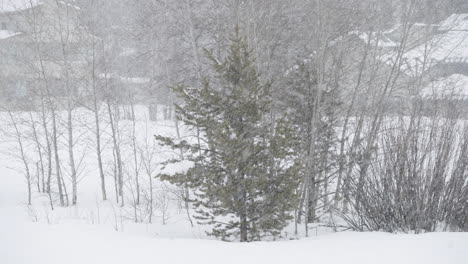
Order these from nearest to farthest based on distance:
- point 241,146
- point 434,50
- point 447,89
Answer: point 241,146
point 447,89
point 434,50

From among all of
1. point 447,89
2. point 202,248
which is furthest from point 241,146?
point 447,89

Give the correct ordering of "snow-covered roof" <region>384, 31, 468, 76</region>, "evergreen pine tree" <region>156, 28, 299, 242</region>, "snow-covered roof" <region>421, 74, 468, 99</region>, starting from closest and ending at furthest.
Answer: "evergreen pine tree" <region>156, 28, 299, 242</region> → "snow-covered roof" <region>421, 74, 468, 99</region> → "snow-covered roof" <region>384, 31, 468, 76</region>

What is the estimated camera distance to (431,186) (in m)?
7.54

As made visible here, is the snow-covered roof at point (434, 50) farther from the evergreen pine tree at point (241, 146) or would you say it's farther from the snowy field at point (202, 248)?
the snowy field at point (202, 248)

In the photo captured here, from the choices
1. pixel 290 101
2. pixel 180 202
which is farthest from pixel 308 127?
pixel 180 202

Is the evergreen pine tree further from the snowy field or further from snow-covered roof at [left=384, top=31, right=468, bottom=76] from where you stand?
snow-covered roof at [left=384, top=31, right=468, bottom=76]

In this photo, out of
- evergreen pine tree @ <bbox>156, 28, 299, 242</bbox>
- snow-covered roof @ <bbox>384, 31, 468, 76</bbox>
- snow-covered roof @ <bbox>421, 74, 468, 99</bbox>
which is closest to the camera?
evergreen pine tree @ <bbox>156, 28, 299, 242</bbox>

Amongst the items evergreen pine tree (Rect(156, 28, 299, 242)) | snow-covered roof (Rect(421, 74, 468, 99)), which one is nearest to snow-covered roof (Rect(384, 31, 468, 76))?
snow-covered roof (Rect(421, 74, 468, 99))

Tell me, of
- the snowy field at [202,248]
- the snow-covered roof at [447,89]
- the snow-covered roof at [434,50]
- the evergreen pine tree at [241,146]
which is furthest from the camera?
the snow-covered roof at [434,50]

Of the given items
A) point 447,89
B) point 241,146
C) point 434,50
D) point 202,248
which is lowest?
point 202,248

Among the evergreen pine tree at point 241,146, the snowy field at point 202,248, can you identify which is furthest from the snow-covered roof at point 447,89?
the evergreen pine tree at point 241,146

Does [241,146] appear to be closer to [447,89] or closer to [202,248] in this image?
[202,248]

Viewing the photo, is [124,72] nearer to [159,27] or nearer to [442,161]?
[159,27]

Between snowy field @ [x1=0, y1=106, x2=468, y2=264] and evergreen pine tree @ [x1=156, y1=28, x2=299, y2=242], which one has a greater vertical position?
evergreen pine tree @ [x1=156, y1=28, x2=299, y2=242]
